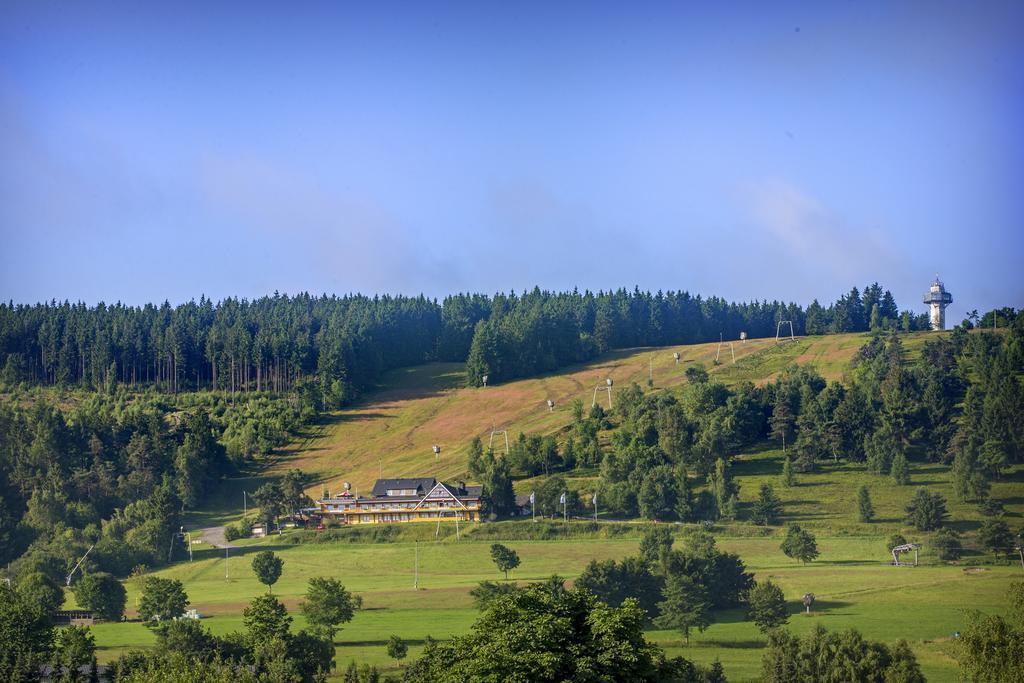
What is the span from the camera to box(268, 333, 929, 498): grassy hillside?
486 feet

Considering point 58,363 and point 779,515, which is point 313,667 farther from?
point 58,363

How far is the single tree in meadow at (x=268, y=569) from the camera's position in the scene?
104562mm

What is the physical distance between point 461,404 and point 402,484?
40.2 meters

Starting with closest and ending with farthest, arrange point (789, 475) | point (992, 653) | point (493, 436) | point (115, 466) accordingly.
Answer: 1. point (992, 653)
2. point (789, 475)
3. point (115, 466)
4. point (493, 436)

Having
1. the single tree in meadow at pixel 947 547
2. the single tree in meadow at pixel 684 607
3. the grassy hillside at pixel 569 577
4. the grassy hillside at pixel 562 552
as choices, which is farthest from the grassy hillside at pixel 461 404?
the single tree in meadow at pixel 947 547

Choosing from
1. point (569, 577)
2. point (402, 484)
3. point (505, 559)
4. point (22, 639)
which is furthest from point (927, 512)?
point (22, 639)

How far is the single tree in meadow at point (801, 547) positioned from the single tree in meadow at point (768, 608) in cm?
1767

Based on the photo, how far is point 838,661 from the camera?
6875cm

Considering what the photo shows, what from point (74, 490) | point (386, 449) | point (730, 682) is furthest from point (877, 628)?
point (74, 490)

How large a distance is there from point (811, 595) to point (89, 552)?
65959mm

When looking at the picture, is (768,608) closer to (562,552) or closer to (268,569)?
(562,552)

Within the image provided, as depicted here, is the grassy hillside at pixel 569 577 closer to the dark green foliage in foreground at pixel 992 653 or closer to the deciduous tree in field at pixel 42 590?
the deciduous tree in field at pixel 42 590

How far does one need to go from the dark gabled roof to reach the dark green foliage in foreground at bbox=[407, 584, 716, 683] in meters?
72.6

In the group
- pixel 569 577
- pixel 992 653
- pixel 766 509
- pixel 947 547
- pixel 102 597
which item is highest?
pixel 766 509
